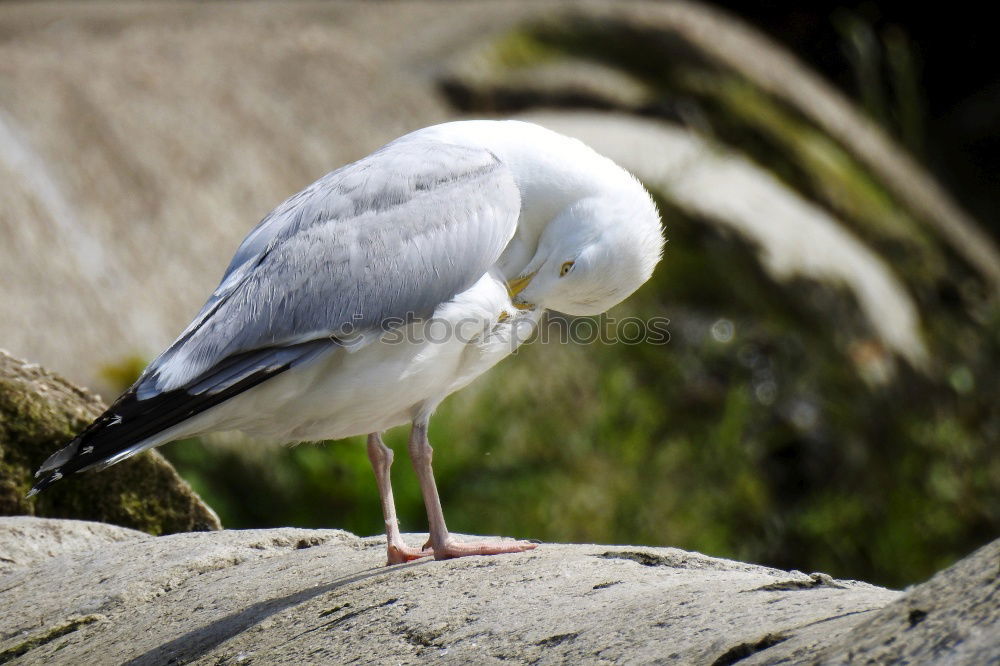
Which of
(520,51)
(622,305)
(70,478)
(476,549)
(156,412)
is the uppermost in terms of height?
(520,51)

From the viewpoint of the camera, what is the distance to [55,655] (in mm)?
3236

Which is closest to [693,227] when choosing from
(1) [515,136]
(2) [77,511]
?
(1) [515,136]

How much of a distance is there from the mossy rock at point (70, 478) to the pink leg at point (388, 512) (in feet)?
2.89

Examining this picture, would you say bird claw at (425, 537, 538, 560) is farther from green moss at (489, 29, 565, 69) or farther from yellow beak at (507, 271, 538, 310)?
green moss at (489, 29, 565, 69)

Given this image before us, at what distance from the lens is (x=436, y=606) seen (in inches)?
119

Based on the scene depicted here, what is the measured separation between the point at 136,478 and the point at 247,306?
4.26 ft

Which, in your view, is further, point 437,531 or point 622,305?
point 622,305

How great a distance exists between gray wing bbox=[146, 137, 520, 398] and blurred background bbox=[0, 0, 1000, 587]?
2.46 m

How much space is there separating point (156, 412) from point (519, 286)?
3.65 feet

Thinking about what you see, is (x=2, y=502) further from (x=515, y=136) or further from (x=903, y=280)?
(x=903, y=280)

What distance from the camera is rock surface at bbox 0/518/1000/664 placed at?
2.14m

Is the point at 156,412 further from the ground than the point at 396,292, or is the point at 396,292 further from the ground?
the point at 396,292

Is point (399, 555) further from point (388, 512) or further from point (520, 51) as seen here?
point (520, 51)

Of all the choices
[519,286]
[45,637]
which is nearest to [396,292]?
[519,286]
